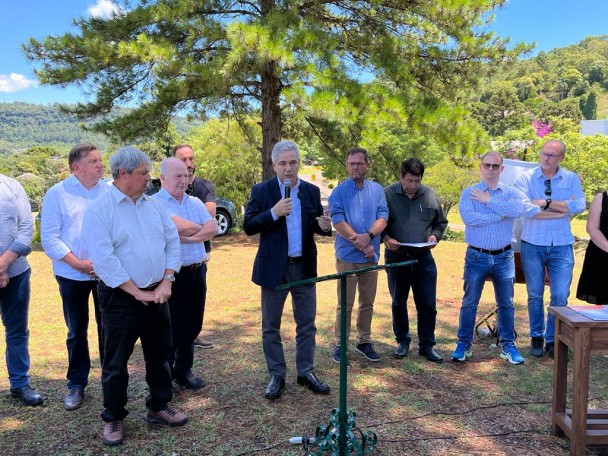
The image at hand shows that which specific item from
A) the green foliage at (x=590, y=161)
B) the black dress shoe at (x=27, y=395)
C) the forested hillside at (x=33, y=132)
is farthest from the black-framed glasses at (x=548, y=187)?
the forested hillside at (x=33, y=132)

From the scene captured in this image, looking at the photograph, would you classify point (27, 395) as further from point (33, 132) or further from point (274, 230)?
point (33, 132)

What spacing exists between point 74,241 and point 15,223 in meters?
0.43

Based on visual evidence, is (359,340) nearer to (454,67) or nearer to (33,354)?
(33,354)

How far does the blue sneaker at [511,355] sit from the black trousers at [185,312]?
2682 mm

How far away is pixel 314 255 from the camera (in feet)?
11.4

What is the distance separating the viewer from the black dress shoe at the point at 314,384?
3459mm

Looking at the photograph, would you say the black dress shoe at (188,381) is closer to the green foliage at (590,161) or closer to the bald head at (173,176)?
the bald head at (173,176)

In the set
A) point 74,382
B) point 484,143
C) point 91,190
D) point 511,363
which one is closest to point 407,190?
point 511,363

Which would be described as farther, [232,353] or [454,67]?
[454,67]

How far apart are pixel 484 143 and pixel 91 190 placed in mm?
7396

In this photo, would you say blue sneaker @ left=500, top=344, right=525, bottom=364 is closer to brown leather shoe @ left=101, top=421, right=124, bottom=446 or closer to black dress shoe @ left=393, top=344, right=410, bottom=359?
black dress shoe @ left=393, top=344, right=410, bottom=359

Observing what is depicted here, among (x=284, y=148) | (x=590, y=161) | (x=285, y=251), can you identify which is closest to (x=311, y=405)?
(x=285, y=251)

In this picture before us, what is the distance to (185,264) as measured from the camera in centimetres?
337

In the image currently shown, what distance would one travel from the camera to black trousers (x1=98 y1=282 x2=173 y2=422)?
8.75 feet
